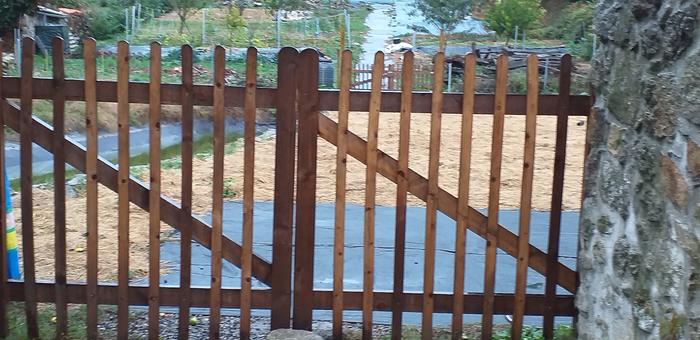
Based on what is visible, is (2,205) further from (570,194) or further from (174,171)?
(570,194)

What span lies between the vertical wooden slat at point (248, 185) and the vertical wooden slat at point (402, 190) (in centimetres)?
81

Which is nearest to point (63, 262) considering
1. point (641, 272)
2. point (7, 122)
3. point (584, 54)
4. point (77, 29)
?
point (7, 122)

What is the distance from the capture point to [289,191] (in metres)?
4.63

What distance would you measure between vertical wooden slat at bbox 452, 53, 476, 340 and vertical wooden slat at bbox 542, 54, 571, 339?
495 millimetres

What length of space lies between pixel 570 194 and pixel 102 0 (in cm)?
3348

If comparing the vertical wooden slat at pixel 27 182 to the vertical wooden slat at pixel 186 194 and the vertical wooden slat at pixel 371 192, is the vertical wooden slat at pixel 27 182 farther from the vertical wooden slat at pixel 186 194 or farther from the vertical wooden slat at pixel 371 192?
the vertical wooden slat at pixel 371 192

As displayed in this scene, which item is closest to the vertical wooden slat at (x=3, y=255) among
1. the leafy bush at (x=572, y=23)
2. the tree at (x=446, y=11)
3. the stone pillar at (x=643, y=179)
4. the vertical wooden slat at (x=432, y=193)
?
the vertical wooden slat at (x=432, y=193)

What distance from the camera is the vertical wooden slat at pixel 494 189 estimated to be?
446 centimetres

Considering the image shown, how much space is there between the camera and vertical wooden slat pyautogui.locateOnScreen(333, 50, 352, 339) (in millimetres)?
4438

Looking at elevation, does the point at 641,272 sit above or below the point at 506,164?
above

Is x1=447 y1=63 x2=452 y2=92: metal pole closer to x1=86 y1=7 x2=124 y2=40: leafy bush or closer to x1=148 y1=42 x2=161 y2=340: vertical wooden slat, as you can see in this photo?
x1=86 y1=7 x2=124 y2=40: leafy bush

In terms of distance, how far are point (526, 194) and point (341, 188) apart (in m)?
1.04

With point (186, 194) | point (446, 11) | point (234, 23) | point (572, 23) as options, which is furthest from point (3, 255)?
point (572, 23)

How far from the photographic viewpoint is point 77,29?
3359 centimetres
